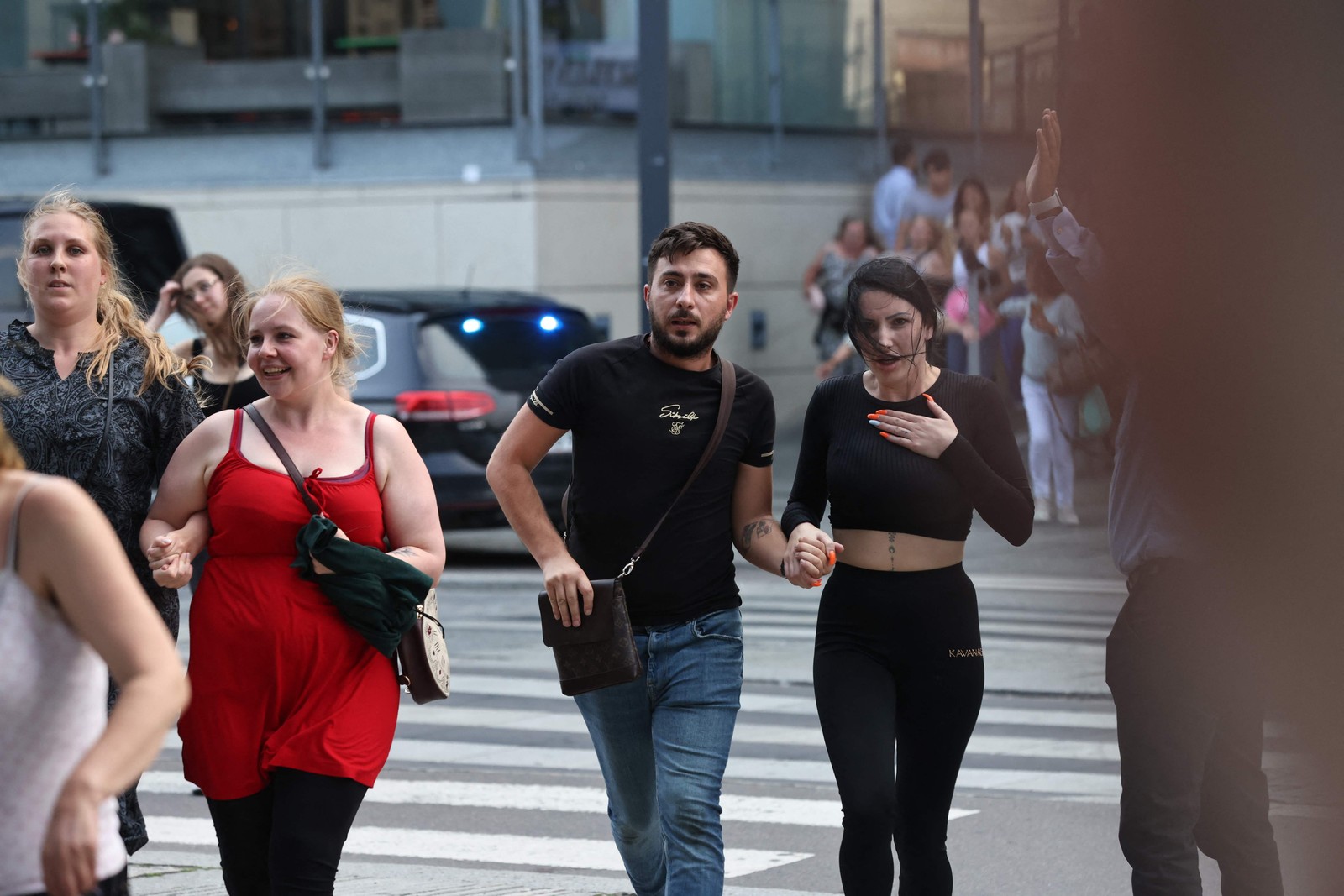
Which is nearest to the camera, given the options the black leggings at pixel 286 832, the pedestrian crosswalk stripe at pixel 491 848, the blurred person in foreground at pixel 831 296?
the black leggings at pixel 286 832

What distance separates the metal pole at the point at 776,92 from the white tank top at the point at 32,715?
41.9ft

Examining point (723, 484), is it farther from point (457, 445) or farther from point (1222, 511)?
point (457, 445)

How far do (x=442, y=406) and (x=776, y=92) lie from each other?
6.21m

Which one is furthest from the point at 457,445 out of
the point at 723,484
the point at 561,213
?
the point at 723,484

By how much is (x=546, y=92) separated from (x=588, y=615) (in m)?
14.5

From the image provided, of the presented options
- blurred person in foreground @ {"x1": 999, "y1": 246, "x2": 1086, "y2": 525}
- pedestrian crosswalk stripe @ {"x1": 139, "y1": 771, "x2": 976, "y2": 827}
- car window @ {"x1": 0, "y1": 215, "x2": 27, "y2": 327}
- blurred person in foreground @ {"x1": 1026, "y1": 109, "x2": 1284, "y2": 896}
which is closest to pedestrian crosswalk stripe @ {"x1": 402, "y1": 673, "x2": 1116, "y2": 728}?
pedestrian crosswalk stripe @ {"x1": 139, "y1": 771, "x2": 976, "y2": 827}

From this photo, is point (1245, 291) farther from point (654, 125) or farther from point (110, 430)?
point (654, 125)

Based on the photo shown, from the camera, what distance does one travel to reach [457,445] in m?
12.0

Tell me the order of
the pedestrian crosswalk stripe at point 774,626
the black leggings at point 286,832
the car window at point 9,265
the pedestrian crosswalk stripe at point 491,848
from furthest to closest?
the car window at point 9,265 → the pedestrian crosswalk stripe at point 774,626 → the pedestrian crosswalk stripe at point 491,848 → the black leggings at point 286,832

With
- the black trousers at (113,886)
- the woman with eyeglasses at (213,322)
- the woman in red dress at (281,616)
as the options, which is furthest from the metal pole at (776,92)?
the black trousers at (113,886)

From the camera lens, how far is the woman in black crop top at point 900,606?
4.07 m

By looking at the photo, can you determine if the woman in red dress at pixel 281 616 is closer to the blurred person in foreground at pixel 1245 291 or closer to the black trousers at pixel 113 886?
the black trousers at pixel 113 886

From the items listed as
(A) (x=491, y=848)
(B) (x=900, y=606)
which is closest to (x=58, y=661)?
(B) (x=900, y=606)

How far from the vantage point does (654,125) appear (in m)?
12.2
